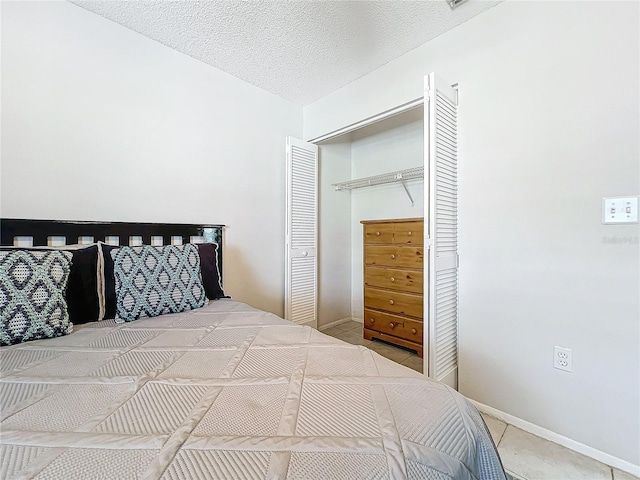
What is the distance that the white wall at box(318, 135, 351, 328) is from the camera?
332 cm

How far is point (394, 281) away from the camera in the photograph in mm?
2688

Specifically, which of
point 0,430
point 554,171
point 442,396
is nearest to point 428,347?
point 442,396

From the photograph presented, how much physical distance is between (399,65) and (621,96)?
138 centimetres

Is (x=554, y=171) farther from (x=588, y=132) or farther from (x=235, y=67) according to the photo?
(x=235, y=67)

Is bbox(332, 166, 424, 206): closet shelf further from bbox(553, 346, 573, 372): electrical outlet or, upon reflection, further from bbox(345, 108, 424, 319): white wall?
bbox(553, 346, 573, 372): electrical outlet

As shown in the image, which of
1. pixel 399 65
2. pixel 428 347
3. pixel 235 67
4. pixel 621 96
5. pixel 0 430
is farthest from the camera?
pixel 235 67

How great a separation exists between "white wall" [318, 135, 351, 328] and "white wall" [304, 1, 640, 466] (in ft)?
5.36

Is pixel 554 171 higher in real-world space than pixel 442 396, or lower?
higher

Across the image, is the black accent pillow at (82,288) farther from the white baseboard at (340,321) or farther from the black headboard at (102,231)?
the white baseboard at (340,321)

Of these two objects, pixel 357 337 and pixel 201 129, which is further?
pixel 357 337

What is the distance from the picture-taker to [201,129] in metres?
2.27

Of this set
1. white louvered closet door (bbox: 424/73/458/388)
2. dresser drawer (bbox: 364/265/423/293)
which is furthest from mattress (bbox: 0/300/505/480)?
dresser drawer (bbox: 364/265/423/293)

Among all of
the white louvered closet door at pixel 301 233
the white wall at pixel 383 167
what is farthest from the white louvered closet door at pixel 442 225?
the white louvered closet door at pixel 301 233

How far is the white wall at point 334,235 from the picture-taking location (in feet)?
10.9
